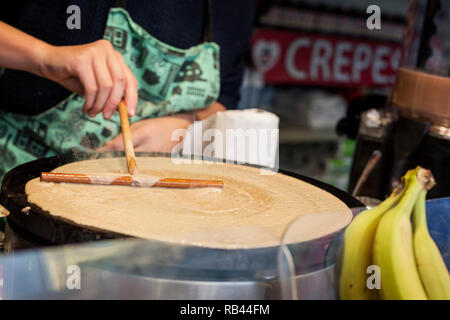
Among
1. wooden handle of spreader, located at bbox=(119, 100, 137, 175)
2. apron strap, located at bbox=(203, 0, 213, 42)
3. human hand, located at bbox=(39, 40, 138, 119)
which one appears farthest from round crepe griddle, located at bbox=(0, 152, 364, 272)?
apron strap, located at bbox=(203, 0, 213, 42)

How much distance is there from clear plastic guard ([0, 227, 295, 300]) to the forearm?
69 cm

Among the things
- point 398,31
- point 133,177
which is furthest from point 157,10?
point 398,31

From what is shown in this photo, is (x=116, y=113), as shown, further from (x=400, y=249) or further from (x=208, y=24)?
(x=400, y=249)

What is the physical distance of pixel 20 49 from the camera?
1.22 meters

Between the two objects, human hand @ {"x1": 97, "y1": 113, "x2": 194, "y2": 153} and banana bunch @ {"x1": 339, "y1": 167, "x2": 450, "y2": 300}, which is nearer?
banana bunch @ {"x1": 339, "y1": 167, "x2": 450, "y2": 300}

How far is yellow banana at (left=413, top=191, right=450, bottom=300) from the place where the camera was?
0.66m

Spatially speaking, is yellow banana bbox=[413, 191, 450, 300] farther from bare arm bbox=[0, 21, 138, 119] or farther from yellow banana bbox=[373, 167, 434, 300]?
bare arm bbox=[0, 21, 138, 119]

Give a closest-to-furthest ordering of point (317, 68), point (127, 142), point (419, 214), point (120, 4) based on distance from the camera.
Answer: point (419, 214), point (127, 142), point (120, 4), point (317, 68)

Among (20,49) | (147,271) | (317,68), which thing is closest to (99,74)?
(20,49)

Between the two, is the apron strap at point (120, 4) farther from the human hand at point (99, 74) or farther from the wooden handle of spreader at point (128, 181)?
the wooden handle of spreader at point (128, 181)

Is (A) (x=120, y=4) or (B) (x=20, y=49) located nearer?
(B) (x=20, y=49)

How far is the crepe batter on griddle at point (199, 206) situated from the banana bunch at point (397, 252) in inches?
1.7

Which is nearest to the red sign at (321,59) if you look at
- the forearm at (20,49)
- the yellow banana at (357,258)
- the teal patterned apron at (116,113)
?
the teal patterned apron at (116,113)

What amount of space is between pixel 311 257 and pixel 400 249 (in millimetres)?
111
